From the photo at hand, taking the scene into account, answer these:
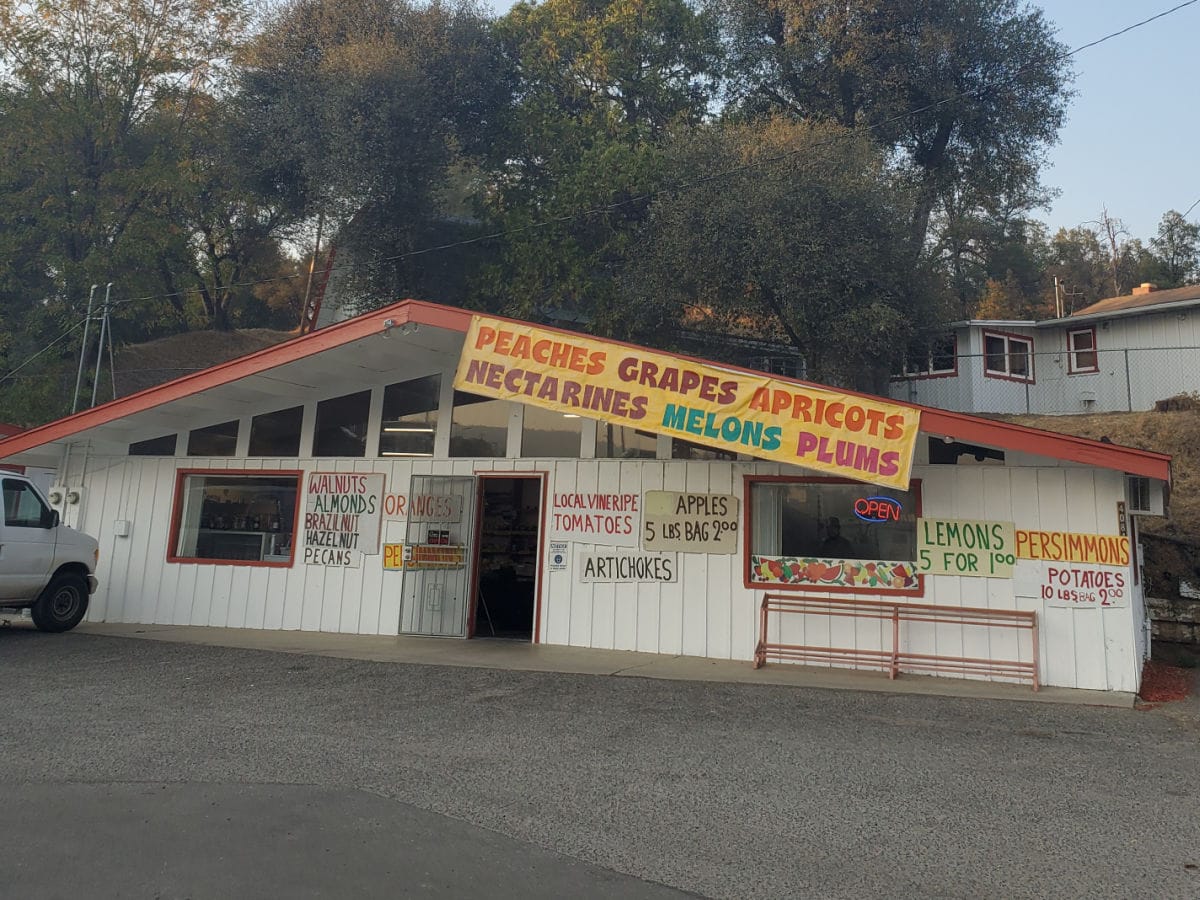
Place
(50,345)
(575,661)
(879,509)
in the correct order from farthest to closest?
(50,345) → (575,661) → (879,509)

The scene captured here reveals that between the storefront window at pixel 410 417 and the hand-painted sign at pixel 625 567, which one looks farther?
the storefront window at pixel 410 417

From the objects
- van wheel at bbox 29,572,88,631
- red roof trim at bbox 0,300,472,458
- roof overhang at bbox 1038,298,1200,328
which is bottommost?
van wheel at bbox 29,572,88,631

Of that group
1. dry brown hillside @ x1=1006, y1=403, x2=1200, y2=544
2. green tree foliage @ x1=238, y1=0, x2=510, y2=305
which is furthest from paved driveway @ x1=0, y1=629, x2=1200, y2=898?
green tree foliage @ x1=238, y1=0, x2=510, y2=305

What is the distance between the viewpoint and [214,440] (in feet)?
41.4

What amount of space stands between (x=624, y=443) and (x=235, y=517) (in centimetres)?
593

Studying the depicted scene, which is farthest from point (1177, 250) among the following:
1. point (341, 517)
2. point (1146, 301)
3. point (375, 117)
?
point (341, 517)

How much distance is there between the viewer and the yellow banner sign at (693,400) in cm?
820

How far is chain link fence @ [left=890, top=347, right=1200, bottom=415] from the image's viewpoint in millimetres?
23531

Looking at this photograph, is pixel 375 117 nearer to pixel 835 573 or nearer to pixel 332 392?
pixel 332 392

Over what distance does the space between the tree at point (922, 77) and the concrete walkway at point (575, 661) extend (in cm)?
1735

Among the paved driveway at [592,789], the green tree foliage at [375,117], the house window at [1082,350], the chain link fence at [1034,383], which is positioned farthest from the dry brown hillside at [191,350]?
the house window at [1082,350]

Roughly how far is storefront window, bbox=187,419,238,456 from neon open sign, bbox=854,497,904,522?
8.89 meters

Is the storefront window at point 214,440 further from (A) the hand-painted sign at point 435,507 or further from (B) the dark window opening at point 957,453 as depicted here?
(B) the dark window opening at point 957,453

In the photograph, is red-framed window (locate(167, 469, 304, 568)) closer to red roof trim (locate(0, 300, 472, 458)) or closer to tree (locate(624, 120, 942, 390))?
red roof trim (locate(0, 300, 472, 458))
